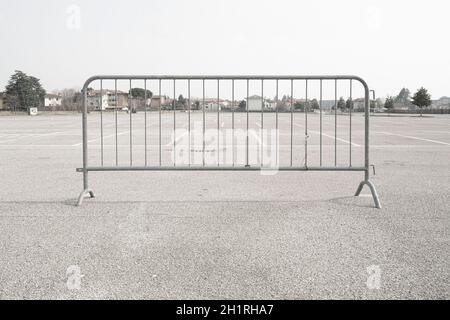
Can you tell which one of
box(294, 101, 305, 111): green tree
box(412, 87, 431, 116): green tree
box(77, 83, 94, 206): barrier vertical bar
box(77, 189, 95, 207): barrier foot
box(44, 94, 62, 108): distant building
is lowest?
box(77, 189, 95, 207): barrier foot

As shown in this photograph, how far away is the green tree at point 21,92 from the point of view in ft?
386

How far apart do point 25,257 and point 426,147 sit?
12.7 metres

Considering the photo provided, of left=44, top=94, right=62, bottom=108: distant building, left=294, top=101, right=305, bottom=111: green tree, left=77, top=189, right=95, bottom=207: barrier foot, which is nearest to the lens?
left=77, top=189, right=95, bottom=207: barrier foot

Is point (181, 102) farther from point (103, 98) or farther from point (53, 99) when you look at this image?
point (53, 99)

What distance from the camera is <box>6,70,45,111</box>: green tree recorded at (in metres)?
118

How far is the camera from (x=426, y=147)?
1415 centimetres

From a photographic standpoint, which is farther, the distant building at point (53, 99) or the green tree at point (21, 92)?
the distant building at point (53, 99)

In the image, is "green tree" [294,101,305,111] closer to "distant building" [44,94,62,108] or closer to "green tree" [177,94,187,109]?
"green tree" [177,94,187,109]

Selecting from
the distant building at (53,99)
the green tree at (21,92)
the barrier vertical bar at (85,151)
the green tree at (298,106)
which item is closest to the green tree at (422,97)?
the green tree at (21,92)

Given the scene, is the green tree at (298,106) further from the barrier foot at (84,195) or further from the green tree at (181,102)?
the barrier foot at (84,195)

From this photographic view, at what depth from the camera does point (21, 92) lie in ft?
390

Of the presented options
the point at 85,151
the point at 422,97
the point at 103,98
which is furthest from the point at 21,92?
the point at 85,151

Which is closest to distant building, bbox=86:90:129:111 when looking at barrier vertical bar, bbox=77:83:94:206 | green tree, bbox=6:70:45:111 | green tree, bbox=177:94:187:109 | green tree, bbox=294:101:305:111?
barrier vertical bar, bbox=77:83:94:206

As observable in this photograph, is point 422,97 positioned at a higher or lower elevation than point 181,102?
higher
